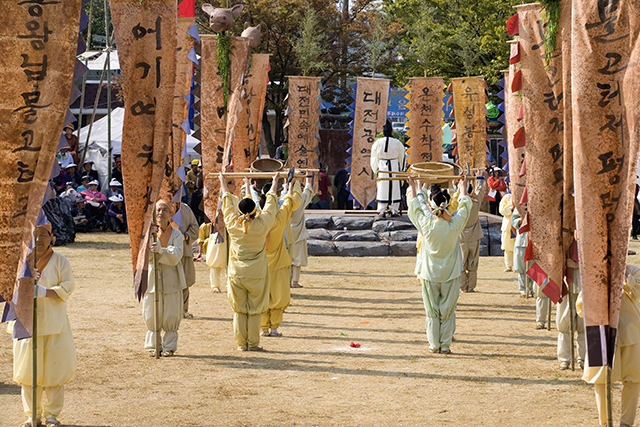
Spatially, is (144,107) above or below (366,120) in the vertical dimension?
below

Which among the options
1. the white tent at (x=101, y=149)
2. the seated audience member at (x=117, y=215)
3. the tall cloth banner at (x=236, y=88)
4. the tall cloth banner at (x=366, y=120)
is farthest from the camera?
the white tent at (x=101, y=149)

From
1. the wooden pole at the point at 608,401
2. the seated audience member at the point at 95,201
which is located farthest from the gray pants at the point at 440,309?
the seated audience member at the point at 95,201

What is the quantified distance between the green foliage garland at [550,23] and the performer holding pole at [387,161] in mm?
11097

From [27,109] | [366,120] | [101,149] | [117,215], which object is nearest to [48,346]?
[27,109]

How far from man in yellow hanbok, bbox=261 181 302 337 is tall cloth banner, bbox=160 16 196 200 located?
1.56m

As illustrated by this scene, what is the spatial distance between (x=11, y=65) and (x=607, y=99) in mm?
3824

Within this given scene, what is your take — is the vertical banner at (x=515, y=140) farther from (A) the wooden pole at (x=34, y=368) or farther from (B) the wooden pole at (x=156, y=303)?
(A) the wooden pole at (x=34, y=368)

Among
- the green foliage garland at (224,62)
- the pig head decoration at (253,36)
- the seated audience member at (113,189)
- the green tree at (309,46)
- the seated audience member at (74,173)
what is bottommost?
the seated audience member at (113,189)

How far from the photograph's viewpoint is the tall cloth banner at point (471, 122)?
1526 cm

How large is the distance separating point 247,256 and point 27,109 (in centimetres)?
355

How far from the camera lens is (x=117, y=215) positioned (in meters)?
20.0

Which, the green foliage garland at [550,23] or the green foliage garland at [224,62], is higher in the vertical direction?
the green foliage garland at [224,62]

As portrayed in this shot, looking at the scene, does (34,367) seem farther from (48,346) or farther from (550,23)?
(550,23)

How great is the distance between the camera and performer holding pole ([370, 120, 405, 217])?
17453 mm
